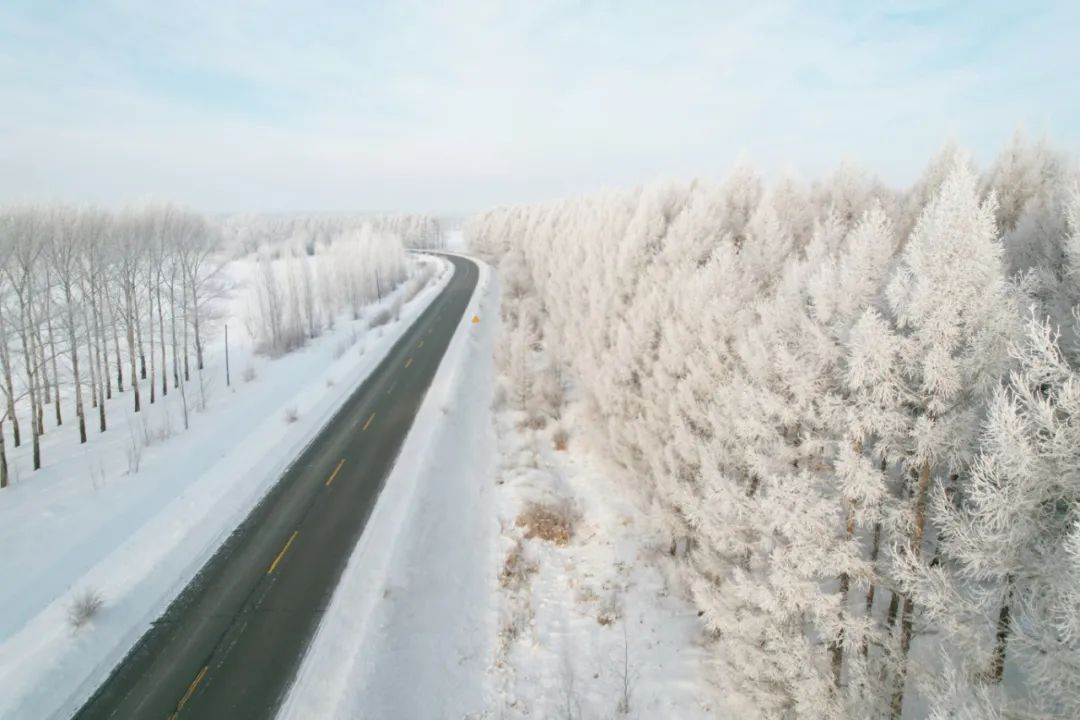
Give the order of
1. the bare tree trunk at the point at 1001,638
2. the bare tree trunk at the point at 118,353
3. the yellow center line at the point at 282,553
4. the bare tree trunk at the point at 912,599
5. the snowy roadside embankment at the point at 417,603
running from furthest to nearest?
the bare tree trunk at the point at 118,353 → the yellow center line at the point at 282,553 → the snowy roadside embankment at the point at 417,603 → the bare tree trunk at the point at 912,599 → the bare tree trunk at the point at 1001,638

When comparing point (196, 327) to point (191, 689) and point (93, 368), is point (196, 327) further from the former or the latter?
point (191, 689)

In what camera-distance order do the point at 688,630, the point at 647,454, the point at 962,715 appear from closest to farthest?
the point at 962,715 → the point at 688,630 → the point at 647,454

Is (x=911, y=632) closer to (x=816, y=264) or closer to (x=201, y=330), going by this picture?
(x=816, y=264)

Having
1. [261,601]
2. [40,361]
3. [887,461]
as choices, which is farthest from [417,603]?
[40,361]

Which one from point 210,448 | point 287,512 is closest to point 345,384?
point 210,448

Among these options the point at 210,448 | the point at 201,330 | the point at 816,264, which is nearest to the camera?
the point at 816,264

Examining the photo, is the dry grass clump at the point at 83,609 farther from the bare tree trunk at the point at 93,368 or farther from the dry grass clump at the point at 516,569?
the bare tree trunk at the point at 93,368

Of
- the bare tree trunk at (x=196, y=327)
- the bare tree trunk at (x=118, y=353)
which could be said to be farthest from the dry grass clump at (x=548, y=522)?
the bare tree trunk at (x=196, y=327)
